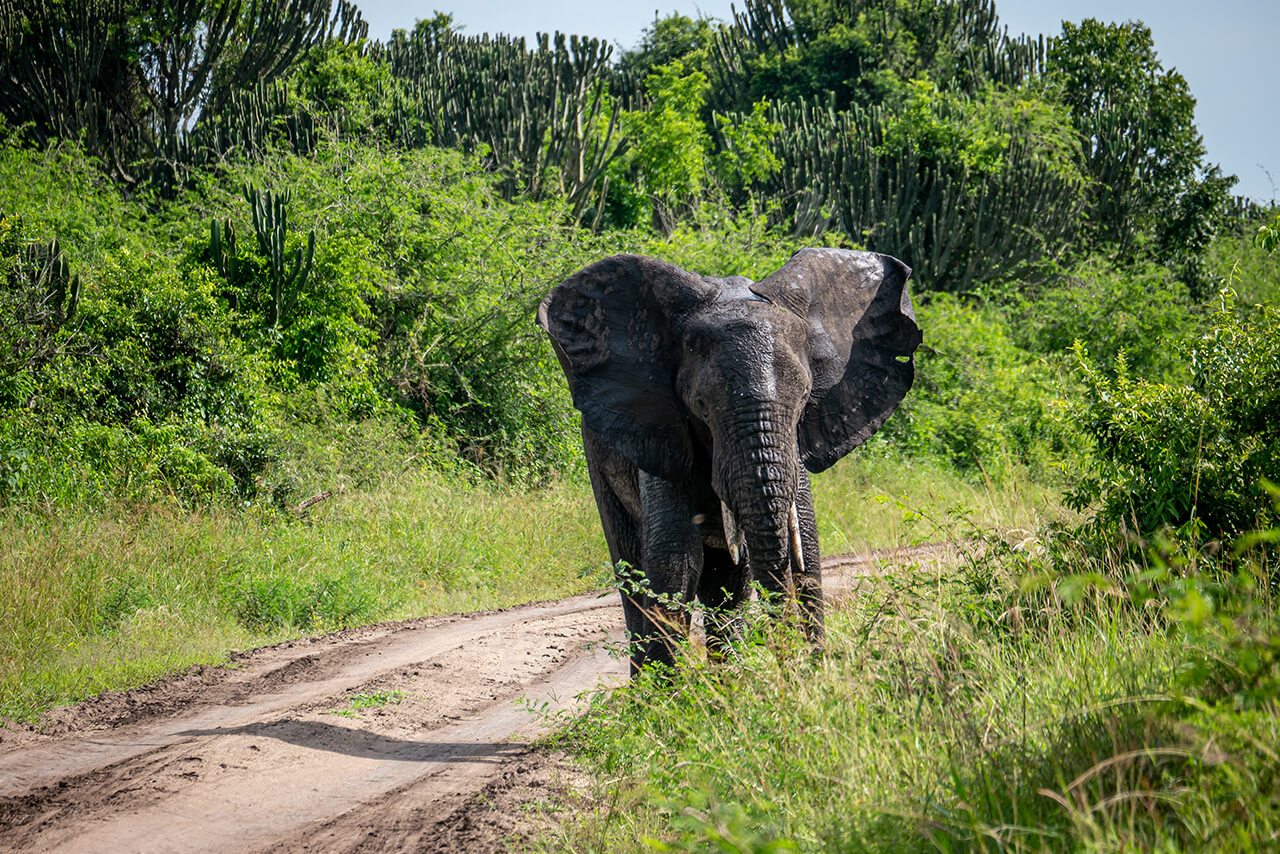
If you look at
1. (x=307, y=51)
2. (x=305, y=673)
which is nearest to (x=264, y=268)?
(x=305, y=673)

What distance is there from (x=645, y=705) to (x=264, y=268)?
12.8 metres

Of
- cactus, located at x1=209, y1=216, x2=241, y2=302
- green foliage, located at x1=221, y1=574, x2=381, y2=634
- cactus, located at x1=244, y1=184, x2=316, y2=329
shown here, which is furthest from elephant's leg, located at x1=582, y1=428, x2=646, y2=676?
cactus, located at x1=209, y1=216, x2=241, y2=302

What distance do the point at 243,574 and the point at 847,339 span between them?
6.33 m

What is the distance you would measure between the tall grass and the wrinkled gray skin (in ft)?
2.25

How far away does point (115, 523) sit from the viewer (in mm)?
9906

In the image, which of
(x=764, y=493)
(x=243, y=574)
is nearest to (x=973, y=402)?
(x=243, y=574)

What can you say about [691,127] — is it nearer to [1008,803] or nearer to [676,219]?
[676,219]

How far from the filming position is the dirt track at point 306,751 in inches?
168

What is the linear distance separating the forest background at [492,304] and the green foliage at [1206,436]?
2 cm

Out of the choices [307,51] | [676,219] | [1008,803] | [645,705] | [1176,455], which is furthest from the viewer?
[676,219]

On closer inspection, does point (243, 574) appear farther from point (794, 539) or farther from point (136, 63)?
point (136, 63)

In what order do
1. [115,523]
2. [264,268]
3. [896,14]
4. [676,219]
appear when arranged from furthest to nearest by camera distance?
[896,14]
[676,219]
[264,268]
[115,523]

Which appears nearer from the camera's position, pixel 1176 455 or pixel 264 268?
pixel 1176 455

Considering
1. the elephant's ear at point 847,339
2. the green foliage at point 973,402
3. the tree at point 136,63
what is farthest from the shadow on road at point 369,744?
the tree at point 136,63
